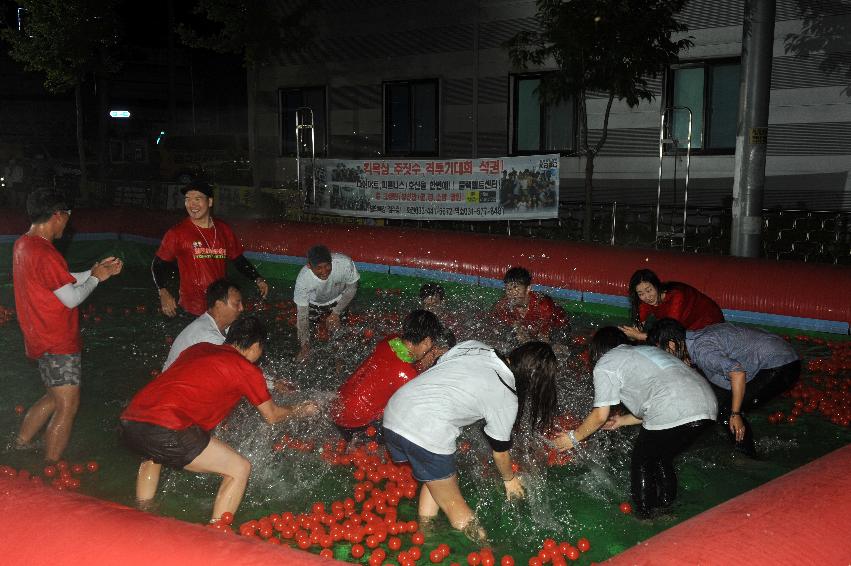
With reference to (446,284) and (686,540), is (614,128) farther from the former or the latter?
(686,540)

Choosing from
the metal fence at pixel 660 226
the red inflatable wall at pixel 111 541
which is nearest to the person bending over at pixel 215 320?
the red inflatable wall at pixel 111 541

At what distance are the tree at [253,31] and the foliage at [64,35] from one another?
3.92m

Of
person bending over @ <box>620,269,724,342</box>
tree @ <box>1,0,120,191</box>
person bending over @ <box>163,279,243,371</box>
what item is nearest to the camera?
person bending over @ <box>163,279,243,371</box>

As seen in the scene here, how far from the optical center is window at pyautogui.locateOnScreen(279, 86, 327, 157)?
20859mm

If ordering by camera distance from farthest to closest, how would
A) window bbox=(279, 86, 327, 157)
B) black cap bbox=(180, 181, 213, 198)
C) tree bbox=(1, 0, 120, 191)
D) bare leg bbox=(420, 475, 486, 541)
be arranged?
1. tree bbox=(1, 0, 120, 191)
2. window bbox=(279, 86, 327, 157)
3. black cap bbox=(180, 181, 213, 198)
4. bare leg bbox=(420, 475, 486, 541)

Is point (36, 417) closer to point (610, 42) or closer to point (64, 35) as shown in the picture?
point (610, 42)

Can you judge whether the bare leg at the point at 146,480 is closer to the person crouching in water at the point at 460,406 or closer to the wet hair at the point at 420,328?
the person crouching in water at the point at 460,406

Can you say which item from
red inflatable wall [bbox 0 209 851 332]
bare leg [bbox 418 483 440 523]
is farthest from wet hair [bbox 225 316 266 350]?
red inflatable wall [bbox 0 209 851 332]

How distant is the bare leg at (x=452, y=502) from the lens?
4.59 meters

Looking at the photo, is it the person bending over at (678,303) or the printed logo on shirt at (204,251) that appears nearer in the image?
the person bending over at (678,303)

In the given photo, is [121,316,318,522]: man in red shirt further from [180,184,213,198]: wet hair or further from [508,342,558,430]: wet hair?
[180,184,213,198]: wet hair

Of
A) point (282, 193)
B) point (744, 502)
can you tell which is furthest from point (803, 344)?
point (282, 193)

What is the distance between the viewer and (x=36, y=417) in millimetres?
5754

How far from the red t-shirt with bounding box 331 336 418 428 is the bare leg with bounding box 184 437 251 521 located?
1100mm
